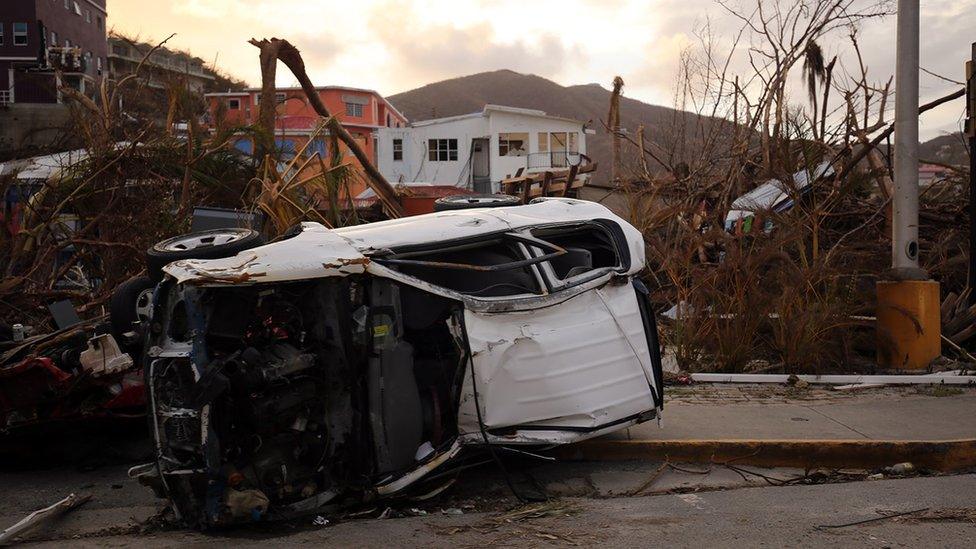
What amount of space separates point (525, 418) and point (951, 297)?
670 cm

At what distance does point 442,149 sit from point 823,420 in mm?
47295

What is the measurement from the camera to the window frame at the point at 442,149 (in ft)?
173

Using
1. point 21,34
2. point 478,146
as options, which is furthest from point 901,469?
point 21,34

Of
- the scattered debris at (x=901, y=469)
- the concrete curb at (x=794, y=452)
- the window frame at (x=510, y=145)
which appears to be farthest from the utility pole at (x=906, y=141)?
the window frame at (x=510, y=145)

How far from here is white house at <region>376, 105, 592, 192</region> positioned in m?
52.2

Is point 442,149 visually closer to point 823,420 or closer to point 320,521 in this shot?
point 823,420

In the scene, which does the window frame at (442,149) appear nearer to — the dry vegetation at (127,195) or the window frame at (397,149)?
the window frame at (397,149)

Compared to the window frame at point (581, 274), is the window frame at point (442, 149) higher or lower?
higher

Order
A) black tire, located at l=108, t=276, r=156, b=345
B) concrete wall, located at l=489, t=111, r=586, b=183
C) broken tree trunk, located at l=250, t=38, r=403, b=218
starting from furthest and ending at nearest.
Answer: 1. concrete wall, located at l=489, t=111, r=586, b=183
2. broken tree trunk, located at l=250, t=38, r=403, b=218
3. black tire, located at l=108, t=276, r=156, b=345

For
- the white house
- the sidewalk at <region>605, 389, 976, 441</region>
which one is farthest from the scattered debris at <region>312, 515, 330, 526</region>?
the white house

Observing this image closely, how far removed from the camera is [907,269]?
8.78m

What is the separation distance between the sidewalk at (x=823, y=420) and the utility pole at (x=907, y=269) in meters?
0.88

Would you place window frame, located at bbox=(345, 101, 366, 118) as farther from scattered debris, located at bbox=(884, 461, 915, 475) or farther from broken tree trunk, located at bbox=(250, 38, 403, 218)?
scattered debris, located at bbox=(884, 461, 915, 475)

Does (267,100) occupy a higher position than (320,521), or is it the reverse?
(267,100)
